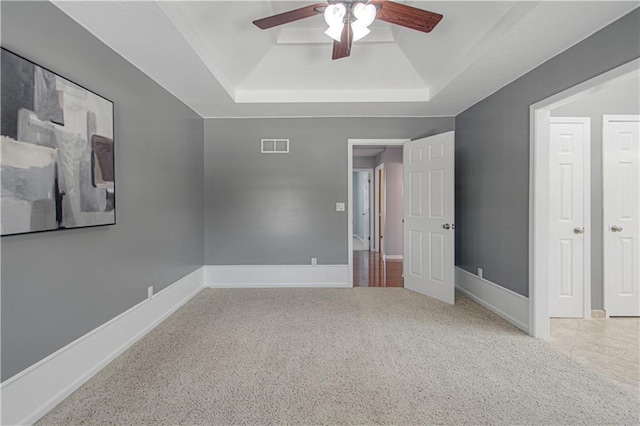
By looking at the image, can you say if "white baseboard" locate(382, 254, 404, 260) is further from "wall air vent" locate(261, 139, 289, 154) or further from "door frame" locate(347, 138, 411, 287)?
Result: "wall air vent" locate(261, 139, 289, 154)

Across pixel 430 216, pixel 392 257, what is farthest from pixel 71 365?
pixel 392 257

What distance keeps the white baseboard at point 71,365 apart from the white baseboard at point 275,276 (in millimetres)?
1164

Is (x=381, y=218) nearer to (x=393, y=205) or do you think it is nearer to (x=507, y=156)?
(x=393, y=205)

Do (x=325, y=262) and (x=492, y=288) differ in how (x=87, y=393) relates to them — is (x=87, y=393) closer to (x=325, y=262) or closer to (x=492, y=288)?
(x=325, y=262)

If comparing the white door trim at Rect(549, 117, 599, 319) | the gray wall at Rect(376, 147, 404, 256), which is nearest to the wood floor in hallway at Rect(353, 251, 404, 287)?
the gray wall at Rect(376, 147, 404, 256)

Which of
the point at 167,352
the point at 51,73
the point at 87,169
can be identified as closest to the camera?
the point at 51,73

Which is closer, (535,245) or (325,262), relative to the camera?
(535,245)

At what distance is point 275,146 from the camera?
396 centimetres

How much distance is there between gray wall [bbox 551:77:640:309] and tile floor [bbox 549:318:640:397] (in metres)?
0.27

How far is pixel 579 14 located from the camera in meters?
Result: 1.78

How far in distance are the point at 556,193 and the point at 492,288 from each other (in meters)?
1.20

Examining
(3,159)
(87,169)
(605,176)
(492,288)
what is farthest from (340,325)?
(605,176)

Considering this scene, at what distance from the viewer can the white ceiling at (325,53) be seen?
6.08 ft

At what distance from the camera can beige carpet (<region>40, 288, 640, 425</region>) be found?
5.19 feet
